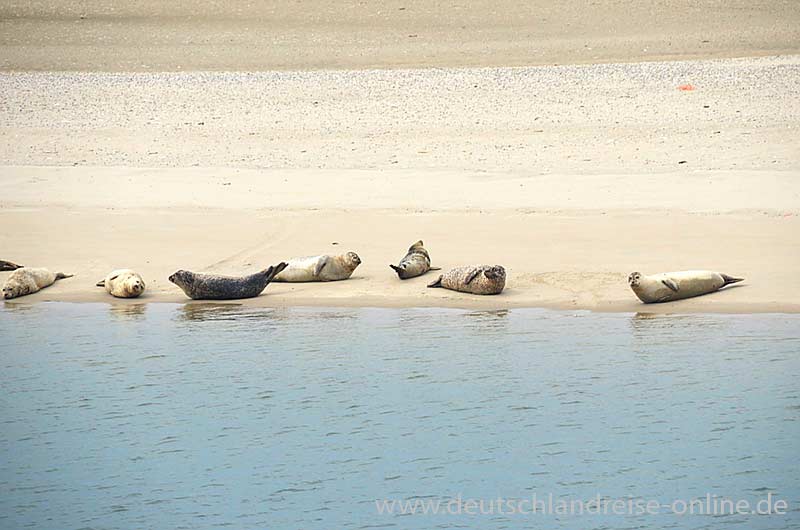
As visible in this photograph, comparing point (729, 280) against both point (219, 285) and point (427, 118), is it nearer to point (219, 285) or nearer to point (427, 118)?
point (219, 285)

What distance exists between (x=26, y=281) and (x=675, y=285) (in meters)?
4.55

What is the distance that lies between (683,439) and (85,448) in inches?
113

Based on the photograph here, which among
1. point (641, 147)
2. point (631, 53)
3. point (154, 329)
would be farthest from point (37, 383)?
point (631, 53)

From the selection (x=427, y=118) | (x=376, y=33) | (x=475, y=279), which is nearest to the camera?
(x=475, y=279)

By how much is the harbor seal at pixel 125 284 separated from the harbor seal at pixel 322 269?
3.23ft

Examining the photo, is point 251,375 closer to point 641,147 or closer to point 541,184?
point 541,184

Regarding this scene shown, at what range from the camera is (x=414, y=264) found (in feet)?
30.4

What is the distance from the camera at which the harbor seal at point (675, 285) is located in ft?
27.7

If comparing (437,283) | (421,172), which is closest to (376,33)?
(421,172)

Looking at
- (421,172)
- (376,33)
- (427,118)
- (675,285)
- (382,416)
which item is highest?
(376,33)

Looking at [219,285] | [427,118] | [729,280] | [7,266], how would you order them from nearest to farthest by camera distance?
[729,280]
[219,285]
[7,266]
[427,118]

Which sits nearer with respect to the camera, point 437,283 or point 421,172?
→ point 437,283

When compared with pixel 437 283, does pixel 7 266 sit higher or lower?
higher

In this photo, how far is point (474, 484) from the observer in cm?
577
